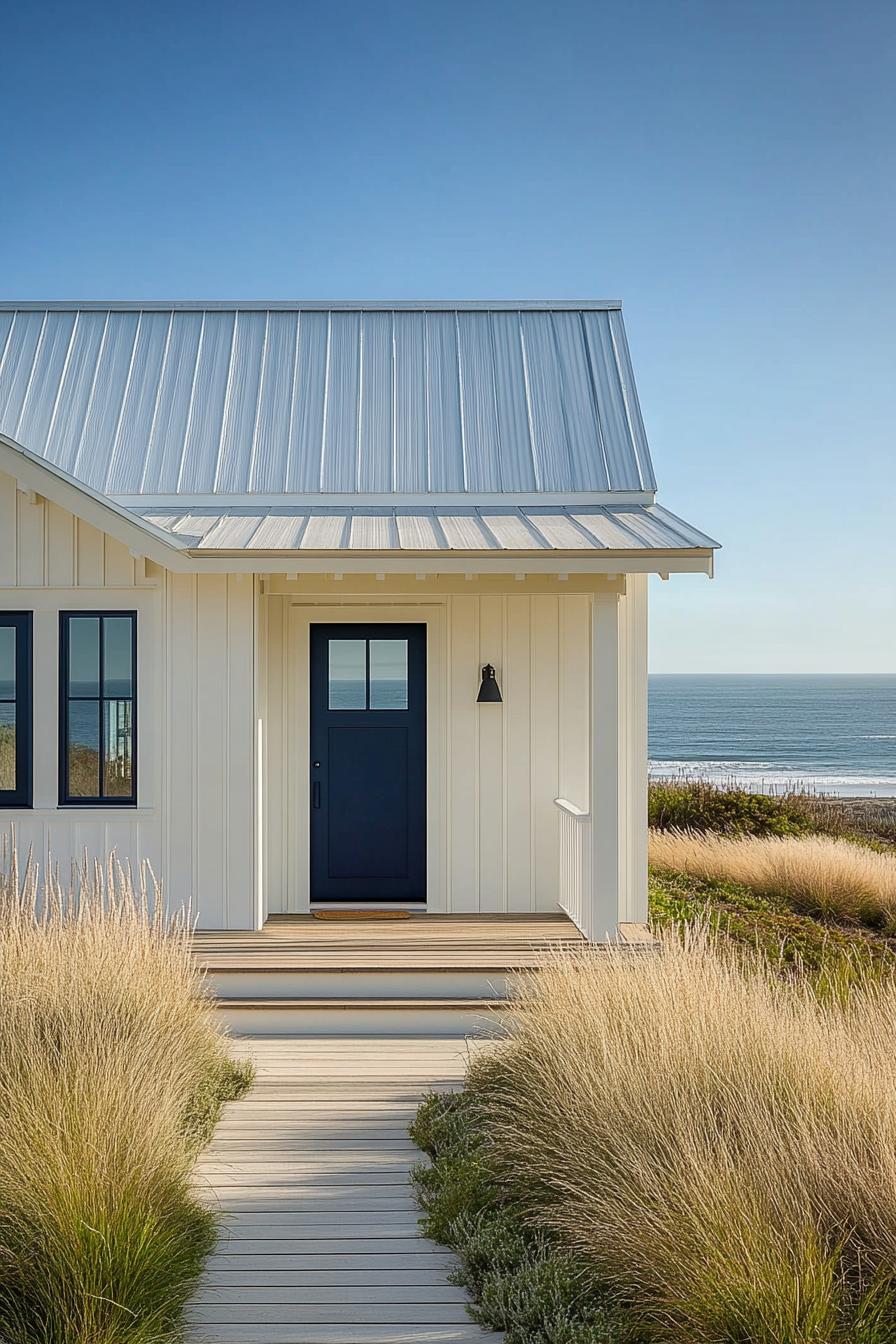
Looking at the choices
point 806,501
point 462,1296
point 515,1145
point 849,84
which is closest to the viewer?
point 462,1296

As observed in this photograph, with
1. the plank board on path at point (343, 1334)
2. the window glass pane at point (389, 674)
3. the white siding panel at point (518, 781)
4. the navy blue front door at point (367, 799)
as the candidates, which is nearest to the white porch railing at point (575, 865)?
the white siding panel at point (518, 781)

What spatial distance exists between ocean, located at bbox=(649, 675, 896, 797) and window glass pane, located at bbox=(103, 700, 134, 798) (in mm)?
23929

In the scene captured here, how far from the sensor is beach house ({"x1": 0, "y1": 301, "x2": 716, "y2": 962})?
23.4ft

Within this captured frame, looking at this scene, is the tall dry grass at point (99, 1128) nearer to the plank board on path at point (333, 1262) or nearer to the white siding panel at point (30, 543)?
the plank board on path at point (333, 1262)

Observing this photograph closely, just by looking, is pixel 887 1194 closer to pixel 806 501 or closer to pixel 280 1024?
pixel 280 1024

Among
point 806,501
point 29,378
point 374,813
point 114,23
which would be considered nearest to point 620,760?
point 374,813

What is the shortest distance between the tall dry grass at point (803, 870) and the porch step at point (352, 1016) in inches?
209

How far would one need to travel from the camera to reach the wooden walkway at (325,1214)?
11.1 feet

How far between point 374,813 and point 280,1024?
1.98 meters

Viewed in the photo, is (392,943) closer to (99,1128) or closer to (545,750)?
(545,750)

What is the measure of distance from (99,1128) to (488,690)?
4719 mm

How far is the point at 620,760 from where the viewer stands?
7.65 meters

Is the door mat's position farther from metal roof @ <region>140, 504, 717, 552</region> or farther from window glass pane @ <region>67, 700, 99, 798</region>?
metal roof @ <region>140, 504, 717, 552</region>

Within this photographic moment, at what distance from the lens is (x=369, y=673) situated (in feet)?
27.0
